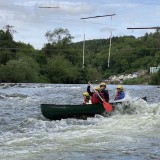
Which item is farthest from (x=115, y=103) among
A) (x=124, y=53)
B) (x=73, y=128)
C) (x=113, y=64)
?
(x=113, y=64)

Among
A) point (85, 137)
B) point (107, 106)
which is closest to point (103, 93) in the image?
point (107, 106)

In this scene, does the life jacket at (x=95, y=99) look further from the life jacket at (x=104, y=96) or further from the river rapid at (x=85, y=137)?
the river rapid at (x=85, y=137)

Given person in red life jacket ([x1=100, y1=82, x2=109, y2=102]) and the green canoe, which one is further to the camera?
person in red life jacket ([x1=100, y1=82, x2=109, y2=102])

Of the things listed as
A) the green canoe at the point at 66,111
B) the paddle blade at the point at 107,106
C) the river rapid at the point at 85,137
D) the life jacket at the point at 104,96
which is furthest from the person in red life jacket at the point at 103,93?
the green canoe at the point at 66,111

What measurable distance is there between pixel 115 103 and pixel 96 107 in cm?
144

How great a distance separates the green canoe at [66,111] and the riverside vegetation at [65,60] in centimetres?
6839

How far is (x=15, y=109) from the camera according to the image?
94.2 feet

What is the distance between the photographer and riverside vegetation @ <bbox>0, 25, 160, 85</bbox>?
93.4 meters

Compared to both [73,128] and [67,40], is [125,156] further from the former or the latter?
[67,40]

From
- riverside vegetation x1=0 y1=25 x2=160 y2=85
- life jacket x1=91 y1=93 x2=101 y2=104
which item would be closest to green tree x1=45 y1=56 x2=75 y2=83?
riverside vegetation x1=0 y1=25 x2=160 y2=85

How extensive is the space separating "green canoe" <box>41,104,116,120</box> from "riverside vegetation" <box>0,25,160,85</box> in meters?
68.4

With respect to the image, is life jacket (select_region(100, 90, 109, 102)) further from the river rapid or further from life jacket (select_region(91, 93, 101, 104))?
the river rapid

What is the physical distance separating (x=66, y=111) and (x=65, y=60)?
9507 centimetres

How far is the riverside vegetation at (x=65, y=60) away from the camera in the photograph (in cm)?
9338
